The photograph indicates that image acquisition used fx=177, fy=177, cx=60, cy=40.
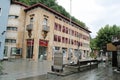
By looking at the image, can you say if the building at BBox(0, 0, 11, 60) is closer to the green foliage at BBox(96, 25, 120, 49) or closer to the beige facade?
the beige facade

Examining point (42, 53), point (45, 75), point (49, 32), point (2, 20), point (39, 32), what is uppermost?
point (2, 20)

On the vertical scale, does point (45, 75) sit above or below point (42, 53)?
below

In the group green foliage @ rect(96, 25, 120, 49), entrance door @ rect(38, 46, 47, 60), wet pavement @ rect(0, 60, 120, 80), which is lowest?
wet pavement @ rect(0, 60, 120, 80)

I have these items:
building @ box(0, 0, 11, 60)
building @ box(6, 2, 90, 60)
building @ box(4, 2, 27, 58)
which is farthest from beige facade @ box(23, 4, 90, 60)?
building @ box(0, 0, 11, 60)

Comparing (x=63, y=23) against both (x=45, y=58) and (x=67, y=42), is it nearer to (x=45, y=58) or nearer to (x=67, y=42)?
(x=67, y=42)

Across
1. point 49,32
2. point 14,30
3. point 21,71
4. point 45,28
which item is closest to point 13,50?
point 14,30

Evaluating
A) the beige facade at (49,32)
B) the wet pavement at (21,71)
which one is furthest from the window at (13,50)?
the wet pavement at (21,71)

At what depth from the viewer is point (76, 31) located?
5522 cm

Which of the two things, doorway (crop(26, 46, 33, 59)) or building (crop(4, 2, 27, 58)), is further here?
building (crop(4, 2, 27, 58))

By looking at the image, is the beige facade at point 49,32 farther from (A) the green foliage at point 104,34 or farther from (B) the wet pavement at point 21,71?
(B) the wet pavement at point 21,71

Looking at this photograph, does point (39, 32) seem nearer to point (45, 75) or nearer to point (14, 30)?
point (14, 30)

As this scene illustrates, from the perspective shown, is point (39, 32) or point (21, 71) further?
point (39, 32)

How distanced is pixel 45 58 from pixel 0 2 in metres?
16.4

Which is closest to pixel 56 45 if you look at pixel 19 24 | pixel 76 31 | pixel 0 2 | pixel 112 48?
pixel 19 24
